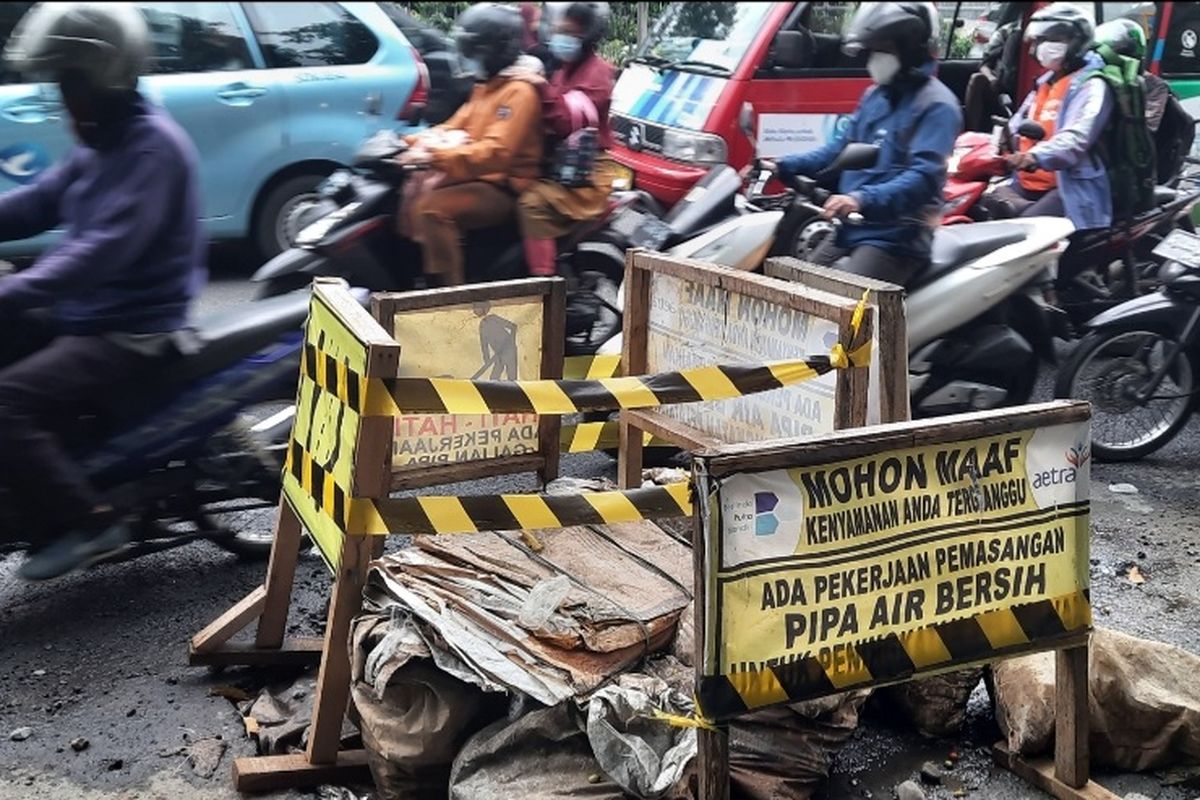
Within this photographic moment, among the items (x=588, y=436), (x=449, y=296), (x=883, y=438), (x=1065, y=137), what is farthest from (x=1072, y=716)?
(x=1065, y=137)

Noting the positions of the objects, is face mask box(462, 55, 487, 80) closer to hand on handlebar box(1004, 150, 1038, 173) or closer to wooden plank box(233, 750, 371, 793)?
hand on handlebar box(1004, 150, 1038, 173)

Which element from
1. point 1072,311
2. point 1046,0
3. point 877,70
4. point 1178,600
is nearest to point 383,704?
point 1178,600

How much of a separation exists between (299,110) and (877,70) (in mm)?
4735

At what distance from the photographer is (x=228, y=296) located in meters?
9.28

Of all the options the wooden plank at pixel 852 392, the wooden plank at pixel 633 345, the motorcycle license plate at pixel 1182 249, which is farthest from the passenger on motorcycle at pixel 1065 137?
the wooden plank at pixel 852 392

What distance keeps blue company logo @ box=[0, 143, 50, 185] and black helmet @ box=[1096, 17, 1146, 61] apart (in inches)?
247

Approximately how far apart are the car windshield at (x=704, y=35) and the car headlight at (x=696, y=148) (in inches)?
18.9

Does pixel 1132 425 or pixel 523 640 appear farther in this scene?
pixel 1132 425

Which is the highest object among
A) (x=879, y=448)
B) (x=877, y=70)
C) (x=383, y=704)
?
(x=877, y=70)

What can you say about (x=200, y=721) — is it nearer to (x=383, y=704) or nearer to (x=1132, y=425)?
(x=383, y=704)

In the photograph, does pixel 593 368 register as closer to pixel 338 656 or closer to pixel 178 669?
pixel 338 656

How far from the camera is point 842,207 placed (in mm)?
6035

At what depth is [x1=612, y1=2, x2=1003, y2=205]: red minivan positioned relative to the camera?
886 cm

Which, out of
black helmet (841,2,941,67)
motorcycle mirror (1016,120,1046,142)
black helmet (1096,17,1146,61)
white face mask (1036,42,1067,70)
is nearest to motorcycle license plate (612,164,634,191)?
black helmet (841,2,941,67)
